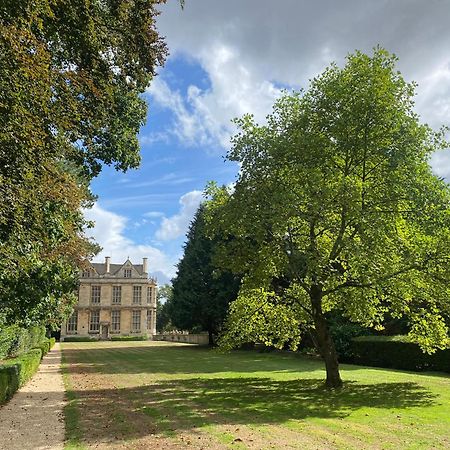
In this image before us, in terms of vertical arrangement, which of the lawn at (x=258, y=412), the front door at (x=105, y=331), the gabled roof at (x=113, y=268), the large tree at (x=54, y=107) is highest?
the gabled roof at (x=113, y=268)

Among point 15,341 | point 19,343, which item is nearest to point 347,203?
point 15,341

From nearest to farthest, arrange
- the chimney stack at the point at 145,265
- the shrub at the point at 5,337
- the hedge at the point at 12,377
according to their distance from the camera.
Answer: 1. the hedge at the point at 12,377
2. the shrub at the point at 5,337
3. the chimney stack at the point at 145,265

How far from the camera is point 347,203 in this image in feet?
37.0

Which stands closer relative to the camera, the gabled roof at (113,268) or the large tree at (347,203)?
the large tree at (347,203)

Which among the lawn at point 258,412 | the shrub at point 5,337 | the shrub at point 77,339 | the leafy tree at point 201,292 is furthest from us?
the shrub at point 77,339

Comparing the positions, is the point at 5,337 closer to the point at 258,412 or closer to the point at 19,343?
the point at 19,343

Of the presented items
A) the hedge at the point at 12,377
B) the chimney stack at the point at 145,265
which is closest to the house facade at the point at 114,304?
the chimney stack at the point at 145,265

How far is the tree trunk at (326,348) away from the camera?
13477 mm

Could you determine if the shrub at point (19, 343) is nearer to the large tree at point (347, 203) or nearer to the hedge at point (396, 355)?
the large tree at point (347, 203)

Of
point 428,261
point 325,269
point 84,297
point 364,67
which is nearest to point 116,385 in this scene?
point 325,269

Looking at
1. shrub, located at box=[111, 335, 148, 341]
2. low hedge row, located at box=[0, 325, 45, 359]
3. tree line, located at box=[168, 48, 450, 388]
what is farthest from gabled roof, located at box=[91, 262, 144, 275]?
tree line, located at box=[168, 48, 450, 388]

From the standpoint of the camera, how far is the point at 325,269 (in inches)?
489

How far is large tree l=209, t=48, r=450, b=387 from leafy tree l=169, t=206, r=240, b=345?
2204cm

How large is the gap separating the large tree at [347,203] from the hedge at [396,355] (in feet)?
22.9
